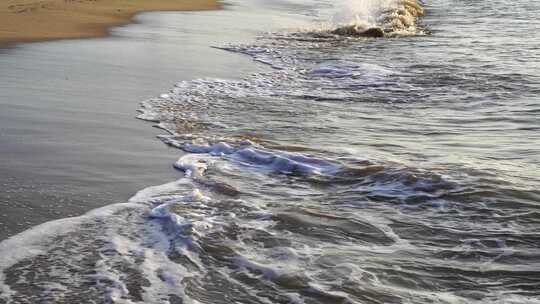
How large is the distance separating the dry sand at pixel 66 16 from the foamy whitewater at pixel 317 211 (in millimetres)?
5025

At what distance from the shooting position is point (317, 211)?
4523mm

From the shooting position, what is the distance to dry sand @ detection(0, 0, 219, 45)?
507 inches

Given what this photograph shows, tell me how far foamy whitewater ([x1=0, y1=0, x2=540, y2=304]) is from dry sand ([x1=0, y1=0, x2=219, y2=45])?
503 cm

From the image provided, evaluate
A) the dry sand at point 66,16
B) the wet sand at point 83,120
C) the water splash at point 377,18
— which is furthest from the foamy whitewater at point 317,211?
the water splash at point 377,18

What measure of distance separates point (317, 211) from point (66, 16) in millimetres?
12834

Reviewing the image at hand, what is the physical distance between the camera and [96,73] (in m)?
9.14

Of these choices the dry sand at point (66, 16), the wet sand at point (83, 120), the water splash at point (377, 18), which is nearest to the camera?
the wet sand at point (83, 120)

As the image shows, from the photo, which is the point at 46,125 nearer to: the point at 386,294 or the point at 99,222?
the point at 99,222

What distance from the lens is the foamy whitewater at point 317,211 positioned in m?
3.47

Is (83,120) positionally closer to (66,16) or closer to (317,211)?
(317,211)

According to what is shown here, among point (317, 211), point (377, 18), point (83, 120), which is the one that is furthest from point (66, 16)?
point (317, 211)

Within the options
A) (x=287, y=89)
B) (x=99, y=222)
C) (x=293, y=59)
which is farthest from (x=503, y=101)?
(x=99, y=222)

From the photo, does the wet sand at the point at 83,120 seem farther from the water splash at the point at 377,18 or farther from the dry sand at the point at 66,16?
the water splash at the point at 377,18

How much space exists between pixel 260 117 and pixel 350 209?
301 cm
